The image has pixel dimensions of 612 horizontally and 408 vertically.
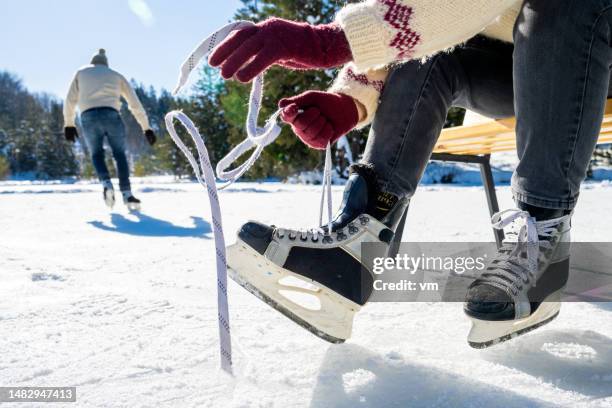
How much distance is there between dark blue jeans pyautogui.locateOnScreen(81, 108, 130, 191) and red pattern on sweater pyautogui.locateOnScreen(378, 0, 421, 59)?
9.39 feet

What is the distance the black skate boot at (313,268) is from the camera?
60 centimetres

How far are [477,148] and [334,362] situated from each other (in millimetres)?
880

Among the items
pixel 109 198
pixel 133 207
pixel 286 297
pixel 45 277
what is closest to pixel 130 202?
pixel 133 207

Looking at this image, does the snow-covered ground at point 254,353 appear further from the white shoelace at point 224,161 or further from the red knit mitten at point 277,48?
the red knit mitten at point 277,48

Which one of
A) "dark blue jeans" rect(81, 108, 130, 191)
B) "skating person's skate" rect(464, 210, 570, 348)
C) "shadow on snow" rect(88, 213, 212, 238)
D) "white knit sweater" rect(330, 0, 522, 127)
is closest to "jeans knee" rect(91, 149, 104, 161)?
"dark blue jeans" rect(81, 108, 130, 191)

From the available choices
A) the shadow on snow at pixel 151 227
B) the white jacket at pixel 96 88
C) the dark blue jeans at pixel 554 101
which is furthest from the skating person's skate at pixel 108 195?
the dark blue jeans at pixel 554 101

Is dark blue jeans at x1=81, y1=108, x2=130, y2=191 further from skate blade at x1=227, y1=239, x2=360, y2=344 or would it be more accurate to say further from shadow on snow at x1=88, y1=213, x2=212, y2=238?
skate blade at x1=227, y1=239, x2=360, y2=344

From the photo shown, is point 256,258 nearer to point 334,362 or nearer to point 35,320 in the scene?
point 334,362

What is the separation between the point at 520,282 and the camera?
1.89 ft

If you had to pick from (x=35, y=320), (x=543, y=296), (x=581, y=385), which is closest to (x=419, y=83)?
(x=543, y=296)

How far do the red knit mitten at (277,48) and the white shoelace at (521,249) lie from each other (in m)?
0.36

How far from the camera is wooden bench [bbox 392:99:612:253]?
87 centimetres

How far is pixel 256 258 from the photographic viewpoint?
24.0 inches

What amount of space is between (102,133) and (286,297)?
3.02 meters
